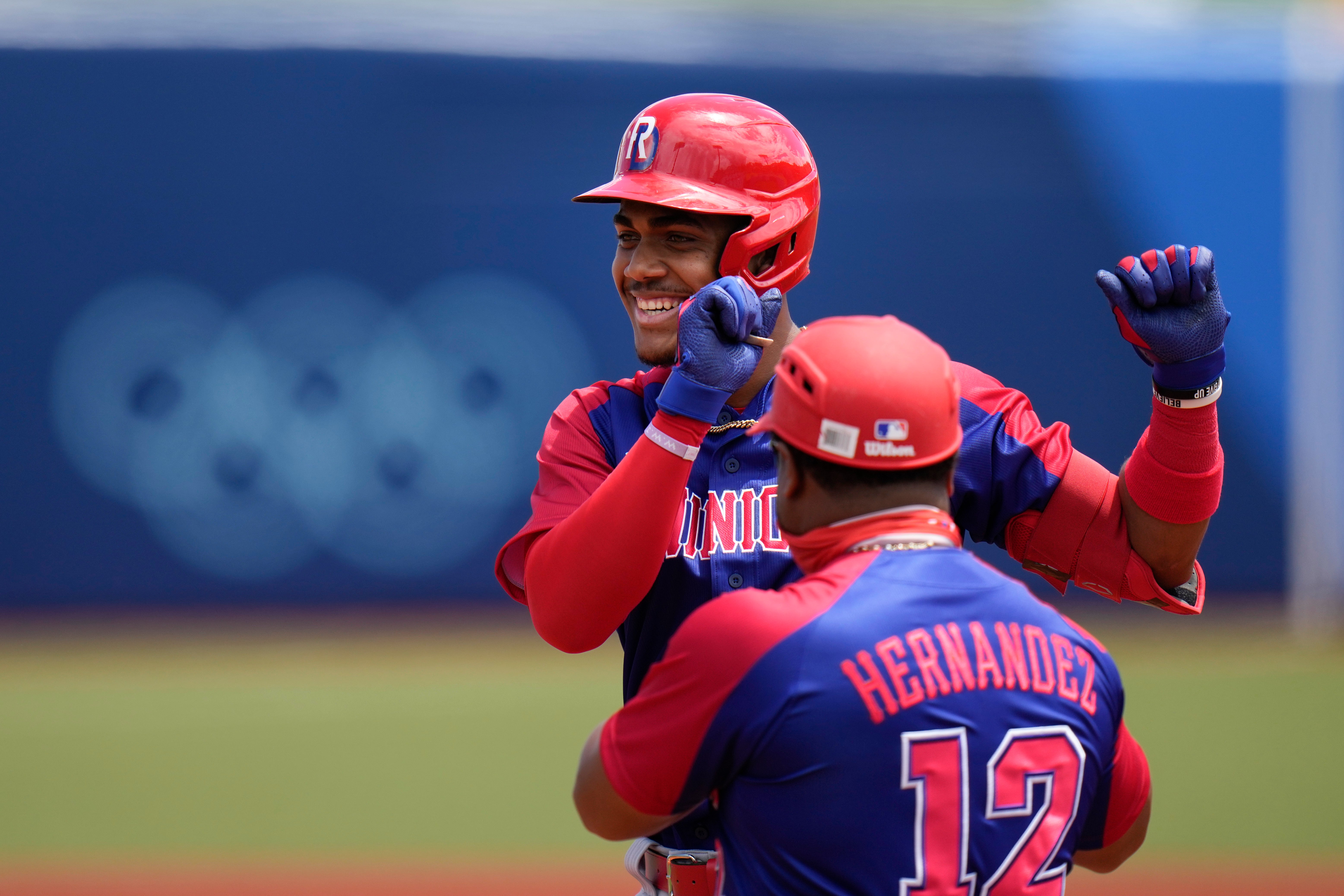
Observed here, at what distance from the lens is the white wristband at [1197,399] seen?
254 cm

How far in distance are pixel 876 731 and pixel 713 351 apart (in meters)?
0.81

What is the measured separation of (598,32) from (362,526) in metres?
4.71

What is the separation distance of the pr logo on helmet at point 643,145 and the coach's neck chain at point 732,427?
597 mm

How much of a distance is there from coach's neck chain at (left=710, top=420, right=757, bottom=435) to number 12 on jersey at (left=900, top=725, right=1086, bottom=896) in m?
0.95

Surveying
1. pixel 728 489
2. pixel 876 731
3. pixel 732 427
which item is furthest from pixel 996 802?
pixel 732 427

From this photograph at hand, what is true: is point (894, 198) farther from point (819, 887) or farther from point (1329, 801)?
point (819, 887)

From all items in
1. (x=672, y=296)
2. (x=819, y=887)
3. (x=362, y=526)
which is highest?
(x=672, y=296)

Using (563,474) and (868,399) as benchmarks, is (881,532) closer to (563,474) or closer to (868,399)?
(868,399)

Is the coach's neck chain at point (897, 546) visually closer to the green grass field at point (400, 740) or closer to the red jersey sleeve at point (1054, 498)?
the red jersey sleeve at point (1054, 498)

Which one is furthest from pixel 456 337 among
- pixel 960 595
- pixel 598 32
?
pixel 960 595

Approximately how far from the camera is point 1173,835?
6301mm

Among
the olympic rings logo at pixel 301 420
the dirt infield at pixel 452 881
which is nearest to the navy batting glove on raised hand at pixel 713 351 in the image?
the dirt infield at pixel 452 881

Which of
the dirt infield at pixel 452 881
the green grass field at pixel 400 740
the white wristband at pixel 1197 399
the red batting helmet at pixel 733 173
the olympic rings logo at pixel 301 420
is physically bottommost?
the green grass field at pixel 400 740

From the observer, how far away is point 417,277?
10.9 m
